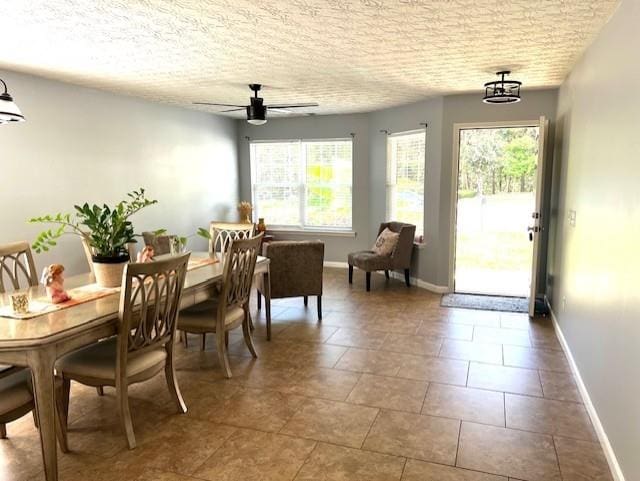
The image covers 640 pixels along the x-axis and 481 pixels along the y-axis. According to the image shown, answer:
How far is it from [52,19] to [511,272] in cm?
671

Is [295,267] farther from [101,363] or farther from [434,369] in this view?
[101,363]

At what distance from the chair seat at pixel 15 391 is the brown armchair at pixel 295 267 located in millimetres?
2509

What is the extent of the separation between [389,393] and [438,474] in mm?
870

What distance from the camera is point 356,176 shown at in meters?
7.12

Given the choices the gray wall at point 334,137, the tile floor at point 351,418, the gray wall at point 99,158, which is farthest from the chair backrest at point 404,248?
the gray wall at point 99,158

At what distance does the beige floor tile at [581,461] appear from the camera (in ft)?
7.31

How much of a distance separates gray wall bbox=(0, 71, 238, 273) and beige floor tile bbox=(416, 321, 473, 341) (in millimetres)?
3539

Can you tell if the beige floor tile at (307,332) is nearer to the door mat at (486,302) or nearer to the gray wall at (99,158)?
the door mat at (486,302)

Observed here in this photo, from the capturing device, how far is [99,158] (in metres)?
4.96

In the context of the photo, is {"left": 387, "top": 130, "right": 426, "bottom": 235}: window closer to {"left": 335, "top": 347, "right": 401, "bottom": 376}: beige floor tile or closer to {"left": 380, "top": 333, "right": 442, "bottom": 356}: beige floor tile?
{"left": 380, "top": 333, "right": 442, "bottom": 356}: beige floor tile

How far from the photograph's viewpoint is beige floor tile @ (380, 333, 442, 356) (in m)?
3.85

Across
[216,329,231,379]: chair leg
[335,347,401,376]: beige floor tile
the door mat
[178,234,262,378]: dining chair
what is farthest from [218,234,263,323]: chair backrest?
the door mat

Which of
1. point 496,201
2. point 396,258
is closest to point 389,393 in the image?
point 396,258

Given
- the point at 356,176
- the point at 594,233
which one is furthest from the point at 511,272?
the point at 594,233
